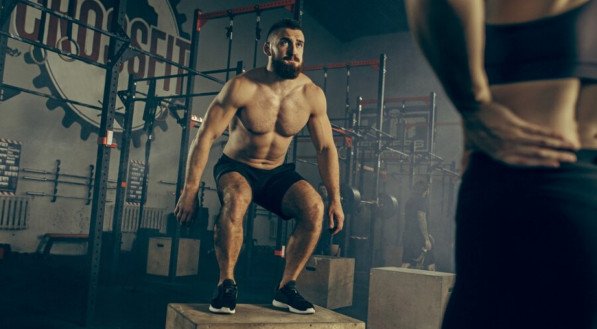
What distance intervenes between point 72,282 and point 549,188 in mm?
5042

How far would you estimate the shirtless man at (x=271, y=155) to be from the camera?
2.38m

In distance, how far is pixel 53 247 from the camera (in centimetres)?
614

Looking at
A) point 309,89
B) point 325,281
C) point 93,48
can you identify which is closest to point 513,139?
point 309,89

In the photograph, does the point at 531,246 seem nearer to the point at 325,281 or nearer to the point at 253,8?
the point at 325,281

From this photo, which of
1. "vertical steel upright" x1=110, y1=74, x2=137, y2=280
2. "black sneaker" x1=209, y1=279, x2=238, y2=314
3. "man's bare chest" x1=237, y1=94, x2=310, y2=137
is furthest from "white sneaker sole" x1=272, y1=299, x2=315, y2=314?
"vertical steel upright" x1=110, y1=74, x2=137, y2=280

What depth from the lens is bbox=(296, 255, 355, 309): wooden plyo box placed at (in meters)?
4.61

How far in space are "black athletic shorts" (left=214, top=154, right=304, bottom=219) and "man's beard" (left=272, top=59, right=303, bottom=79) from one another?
47 centimetres

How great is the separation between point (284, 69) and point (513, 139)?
6.61 feet

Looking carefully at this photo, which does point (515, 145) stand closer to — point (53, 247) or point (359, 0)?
point (53, 247)

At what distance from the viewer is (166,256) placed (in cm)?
561

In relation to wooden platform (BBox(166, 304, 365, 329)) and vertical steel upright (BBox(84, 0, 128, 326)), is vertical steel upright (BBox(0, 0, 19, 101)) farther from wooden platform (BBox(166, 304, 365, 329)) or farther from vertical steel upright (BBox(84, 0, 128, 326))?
wooden platform (BBox(166, 304, 365, 329))

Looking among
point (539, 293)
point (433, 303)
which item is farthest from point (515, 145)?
point (433, 303)

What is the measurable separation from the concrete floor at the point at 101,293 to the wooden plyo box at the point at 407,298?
79cm

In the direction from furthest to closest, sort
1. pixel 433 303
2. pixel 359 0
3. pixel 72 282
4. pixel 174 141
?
pixel 359 0 < pixel 174 141 < pixel 72 282 < pixel 433 303
